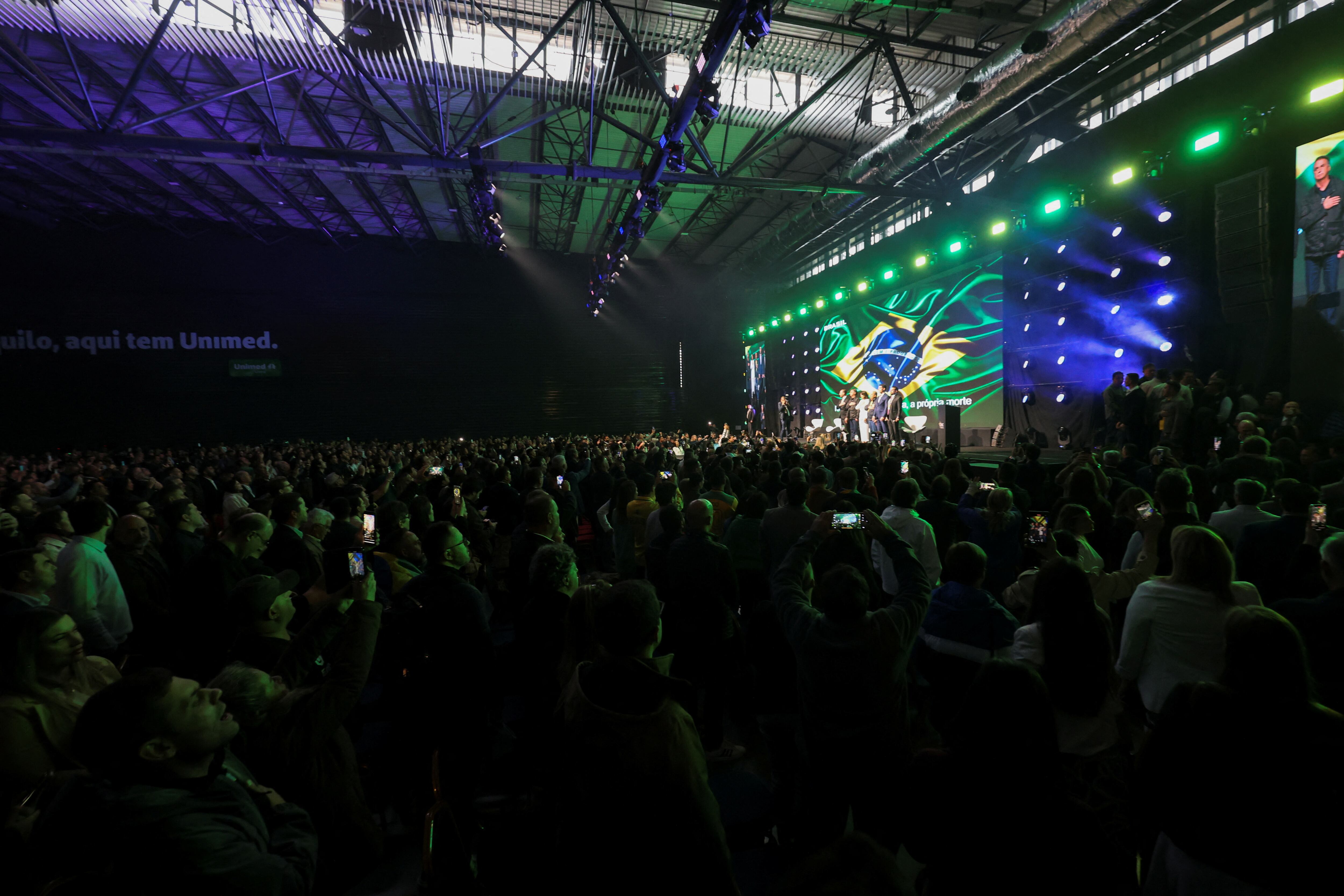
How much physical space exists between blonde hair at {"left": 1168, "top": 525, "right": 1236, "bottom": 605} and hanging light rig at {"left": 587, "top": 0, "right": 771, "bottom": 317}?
5.65 metres

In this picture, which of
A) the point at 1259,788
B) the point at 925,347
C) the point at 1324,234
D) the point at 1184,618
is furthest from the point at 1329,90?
the point at 1259,788

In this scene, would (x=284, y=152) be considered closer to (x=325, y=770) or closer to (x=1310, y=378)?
(x=325, y=770)

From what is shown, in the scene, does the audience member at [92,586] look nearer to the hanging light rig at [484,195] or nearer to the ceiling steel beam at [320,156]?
the hanging light rig at [484,195]

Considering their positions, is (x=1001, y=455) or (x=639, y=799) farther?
(x=1001, y=455)

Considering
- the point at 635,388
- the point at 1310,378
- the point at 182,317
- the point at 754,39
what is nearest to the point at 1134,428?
the point at 1310,378

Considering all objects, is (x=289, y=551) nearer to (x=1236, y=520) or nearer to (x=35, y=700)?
(x=35, y=700)

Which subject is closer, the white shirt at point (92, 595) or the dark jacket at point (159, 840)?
the dark jacket at point (159, 840)

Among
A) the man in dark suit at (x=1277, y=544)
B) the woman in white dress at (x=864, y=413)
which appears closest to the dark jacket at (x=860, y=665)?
the man in dark suit at (x=1277, y=544)

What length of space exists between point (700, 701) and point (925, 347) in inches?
479

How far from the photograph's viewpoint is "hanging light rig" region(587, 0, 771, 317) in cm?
582

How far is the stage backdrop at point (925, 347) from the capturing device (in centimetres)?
1238

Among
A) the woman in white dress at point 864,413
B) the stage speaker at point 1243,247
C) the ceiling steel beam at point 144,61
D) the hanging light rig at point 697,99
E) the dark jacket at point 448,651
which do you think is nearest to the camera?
the dark jacket at point 448,651

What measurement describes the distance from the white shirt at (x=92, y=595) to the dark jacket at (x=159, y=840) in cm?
235

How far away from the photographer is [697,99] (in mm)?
7129
